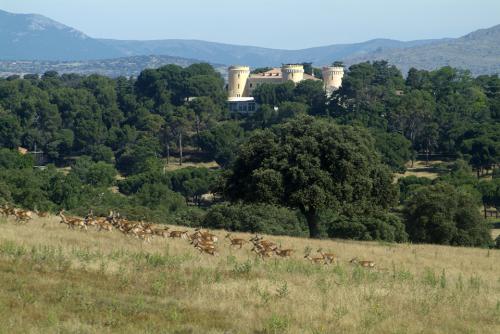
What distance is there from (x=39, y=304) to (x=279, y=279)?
7.72 m

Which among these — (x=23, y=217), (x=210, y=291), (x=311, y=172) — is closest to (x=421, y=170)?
(x=311, y=172)

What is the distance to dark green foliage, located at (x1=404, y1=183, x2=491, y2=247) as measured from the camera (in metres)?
61.2

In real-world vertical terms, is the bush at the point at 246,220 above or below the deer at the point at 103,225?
below

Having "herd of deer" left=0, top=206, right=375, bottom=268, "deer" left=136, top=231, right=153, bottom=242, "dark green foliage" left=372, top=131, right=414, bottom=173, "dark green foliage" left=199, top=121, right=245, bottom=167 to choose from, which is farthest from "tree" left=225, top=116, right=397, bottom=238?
"dark green foliage" left=199, top=121, right=245, bottom=167

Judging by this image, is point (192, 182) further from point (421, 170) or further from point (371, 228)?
point (371, 228)

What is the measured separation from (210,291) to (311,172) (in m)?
22.3

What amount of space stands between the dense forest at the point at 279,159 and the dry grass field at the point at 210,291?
1373cm

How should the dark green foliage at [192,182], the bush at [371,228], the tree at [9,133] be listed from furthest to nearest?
1. the tree at [9,133]
2. the dark green foliage at [192,182]
3. the bush at [371,228]

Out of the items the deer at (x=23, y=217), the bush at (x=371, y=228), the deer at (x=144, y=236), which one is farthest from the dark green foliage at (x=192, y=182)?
the deer at (x=144, y=236)

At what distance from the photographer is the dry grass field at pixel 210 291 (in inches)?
731

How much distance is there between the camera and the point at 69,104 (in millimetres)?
185500

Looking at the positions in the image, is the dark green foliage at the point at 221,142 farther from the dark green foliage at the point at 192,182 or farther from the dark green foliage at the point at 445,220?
the dark green foliage at the point at 445,220

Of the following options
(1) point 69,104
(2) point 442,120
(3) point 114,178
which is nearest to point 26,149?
(1) point 69,104

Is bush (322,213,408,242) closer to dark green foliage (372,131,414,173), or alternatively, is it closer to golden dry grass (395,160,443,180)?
dark green foliage (372,131,414,173)
